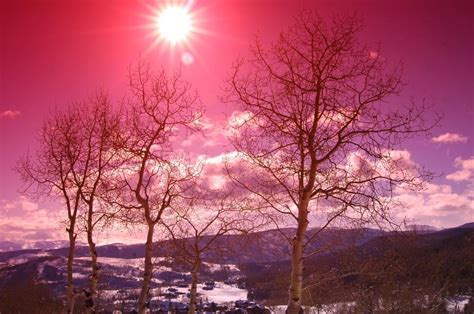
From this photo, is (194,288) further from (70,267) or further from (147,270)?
(147,270)

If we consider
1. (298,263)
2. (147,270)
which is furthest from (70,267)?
(298,263)

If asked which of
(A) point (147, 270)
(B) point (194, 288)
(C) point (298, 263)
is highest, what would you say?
(C) point (298, 263)

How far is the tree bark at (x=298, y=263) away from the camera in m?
10.4

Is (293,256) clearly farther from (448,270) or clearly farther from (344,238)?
(448,270)

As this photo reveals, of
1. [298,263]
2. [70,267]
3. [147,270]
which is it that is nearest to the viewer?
[298,263]

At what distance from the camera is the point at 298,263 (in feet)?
34.9

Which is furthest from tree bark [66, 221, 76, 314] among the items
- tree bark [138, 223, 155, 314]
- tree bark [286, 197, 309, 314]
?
tree bark [286, 197, 309, 314]

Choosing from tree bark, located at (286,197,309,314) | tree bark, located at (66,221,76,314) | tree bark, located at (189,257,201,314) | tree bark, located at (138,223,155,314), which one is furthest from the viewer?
tree bark, located at (189,257,201,314)

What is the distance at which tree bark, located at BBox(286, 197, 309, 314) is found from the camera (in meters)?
10.4

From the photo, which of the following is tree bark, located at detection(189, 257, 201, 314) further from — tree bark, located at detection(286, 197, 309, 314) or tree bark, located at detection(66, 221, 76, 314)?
tree bark, located at detection(286, 197, 309, 314)

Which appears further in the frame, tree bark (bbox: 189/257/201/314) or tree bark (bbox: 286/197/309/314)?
tree bark (bbox: 189/257/201/314)

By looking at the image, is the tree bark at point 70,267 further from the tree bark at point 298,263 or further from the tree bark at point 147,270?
the tree bark at point 298,263

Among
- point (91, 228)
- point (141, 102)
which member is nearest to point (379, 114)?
point (141, 102)

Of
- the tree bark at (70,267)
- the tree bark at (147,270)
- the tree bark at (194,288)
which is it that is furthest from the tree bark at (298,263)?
the tree bark at (194,288)
